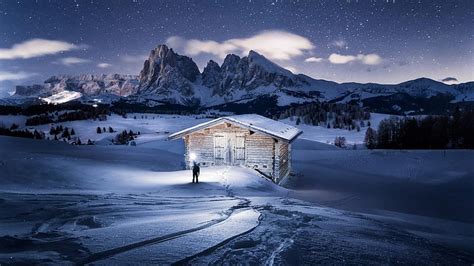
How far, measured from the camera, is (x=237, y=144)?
21469 mm

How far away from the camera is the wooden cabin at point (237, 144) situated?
822 inches

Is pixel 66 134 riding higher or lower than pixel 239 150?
higher

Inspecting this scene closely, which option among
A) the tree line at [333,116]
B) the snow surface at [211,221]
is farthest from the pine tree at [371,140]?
the snow surface at [211,221]

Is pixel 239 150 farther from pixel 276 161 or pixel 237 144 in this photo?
pixel 276 161

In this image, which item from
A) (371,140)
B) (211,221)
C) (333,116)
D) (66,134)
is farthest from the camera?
(333,116)

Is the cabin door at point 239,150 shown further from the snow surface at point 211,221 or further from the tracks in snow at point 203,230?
the tracks in snow at point 203,230

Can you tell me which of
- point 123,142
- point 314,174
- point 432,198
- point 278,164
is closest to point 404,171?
point 314,174

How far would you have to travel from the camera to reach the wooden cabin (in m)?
20.9

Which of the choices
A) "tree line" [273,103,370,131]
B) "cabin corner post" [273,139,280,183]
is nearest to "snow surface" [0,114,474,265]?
"cabin corner post" [273,139,280,183]

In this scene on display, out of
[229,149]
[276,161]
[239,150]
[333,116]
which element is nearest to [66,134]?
[229,149]

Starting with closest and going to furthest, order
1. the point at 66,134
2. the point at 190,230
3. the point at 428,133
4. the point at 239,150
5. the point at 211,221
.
Answer: the point at 190,230 → the point at 211,221 → the point at 239,150 → the point at 428,133 → the point at 66,134

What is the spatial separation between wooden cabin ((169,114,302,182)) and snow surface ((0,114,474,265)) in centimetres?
178

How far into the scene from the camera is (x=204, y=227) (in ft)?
24.0

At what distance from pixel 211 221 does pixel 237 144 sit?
13623mm
